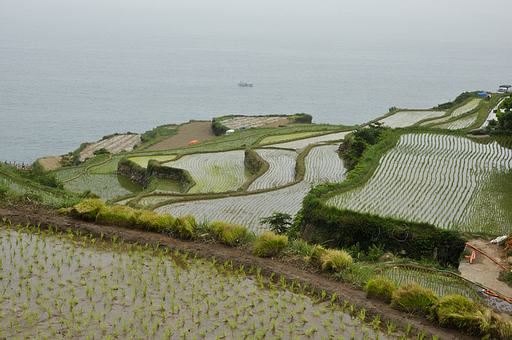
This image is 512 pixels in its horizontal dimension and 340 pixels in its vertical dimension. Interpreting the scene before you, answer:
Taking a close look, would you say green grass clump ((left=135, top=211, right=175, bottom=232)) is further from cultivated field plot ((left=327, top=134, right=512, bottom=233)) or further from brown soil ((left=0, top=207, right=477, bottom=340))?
cultivated field plot ((left=327, top=134, right=512, bottom=233))

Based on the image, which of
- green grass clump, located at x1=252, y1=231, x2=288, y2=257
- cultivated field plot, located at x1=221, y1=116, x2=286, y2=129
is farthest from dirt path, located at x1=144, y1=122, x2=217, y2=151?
green grass clump, located at x1=252, y1=231, x2=288, y2=257

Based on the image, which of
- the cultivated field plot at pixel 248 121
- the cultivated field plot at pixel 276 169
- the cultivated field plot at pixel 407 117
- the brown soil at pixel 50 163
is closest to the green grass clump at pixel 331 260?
the cultivated field plot at pixel 276 169

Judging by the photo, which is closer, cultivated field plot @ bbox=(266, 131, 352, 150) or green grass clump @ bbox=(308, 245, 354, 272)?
green grass clump @ bbox=(308, 245, 354, 272)

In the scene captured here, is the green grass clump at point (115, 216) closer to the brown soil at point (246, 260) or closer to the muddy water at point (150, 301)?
the brown soil at point (246, 260)

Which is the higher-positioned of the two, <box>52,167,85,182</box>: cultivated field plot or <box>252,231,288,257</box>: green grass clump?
<box>252,231,288,257</box>: green grass clump

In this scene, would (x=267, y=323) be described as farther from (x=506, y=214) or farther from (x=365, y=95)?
(x=365, y=95)

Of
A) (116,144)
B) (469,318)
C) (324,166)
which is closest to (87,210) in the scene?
(469,318)

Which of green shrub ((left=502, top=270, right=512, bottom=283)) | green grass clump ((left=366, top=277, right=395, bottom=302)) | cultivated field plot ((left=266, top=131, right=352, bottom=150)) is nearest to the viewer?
green grass clump ((left=366, top=277, right=395, bottom=302))
